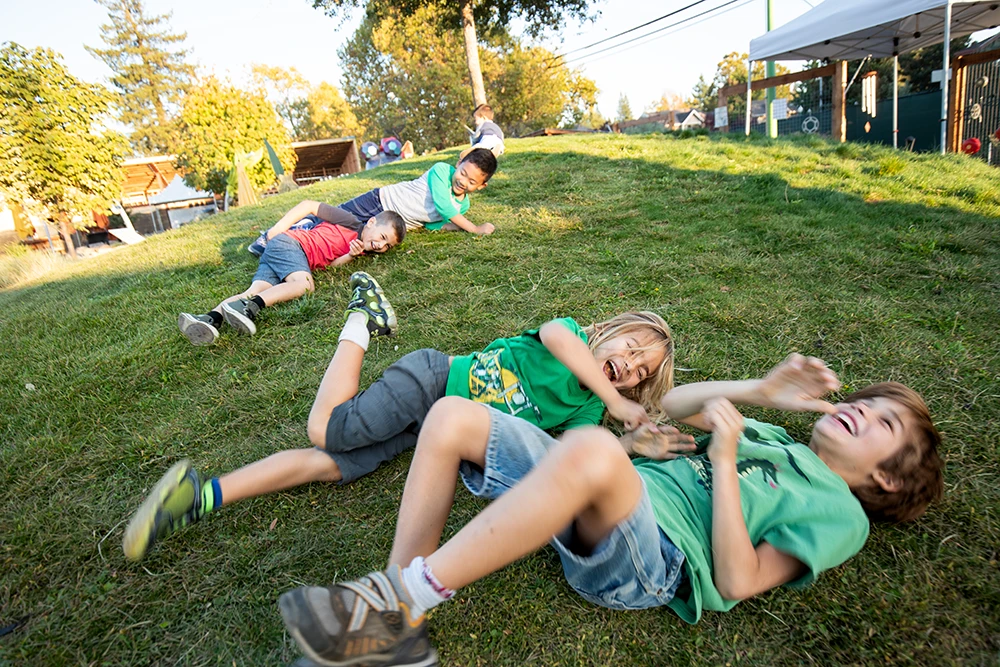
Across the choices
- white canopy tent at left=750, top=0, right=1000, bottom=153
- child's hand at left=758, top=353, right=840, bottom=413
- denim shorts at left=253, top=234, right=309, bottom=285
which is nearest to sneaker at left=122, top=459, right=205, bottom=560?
child's hand at left=758, top=353, right=840, bottom=413

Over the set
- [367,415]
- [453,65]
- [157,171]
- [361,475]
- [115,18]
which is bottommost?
[361,475]

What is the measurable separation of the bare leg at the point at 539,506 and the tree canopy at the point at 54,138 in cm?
1207

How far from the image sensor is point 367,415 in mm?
2137

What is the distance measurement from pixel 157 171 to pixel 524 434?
3451 centimetres

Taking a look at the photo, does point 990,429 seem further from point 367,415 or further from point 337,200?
point 337,200

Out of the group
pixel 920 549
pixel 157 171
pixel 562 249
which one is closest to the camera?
pixel 920 549

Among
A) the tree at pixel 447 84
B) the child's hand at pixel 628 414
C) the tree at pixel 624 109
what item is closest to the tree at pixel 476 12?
the child's hand at pixel 628 414

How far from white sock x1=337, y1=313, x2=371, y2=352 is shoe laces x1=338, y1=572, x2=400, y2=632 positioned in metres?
1.16

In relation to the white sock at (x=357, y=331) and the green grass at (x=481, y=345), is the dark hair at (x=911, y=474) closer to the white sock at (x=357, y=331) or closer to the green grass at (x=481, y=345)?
the green grass at (x=481, y=345)

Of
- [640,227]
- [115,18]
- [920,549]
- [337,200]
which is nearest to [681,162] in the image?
[640,227]

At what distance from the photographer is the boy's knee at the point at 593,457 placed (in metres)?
1.37

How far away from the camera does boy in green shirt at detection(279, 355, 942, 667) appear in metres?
1.32

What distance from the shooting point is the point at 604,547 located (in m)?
1.48

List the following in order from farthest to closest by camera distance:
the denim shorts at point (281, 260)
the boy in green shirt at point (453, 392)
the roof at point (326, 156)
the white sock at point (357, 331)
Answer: the roof at point (326, 156) → the denim shorts at point (281, 260) → the white sock at point (357, 331) → the boy in green shirt at point (453, 392)
